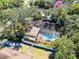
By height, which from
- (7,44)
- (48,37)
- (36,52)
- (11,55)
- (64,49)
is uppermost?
(64,49)

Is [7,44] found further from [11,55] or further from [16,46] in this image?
[11,55]

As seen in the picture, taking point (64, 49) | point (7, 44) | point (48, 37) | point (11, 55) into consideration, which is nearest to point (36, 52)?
point (11, 55)

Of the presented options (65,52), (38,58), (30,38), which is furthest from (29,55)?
(65,52)

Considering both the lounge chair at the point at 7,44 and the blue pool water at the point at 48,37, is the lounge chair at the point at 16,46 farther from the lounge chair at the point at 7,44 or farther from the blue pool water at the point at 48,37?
the blue pool water at the point at 48,37

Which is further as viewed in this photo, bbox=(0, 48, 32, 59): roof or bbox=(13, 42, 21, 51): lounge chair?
bbox=(13, 42, 21, 51): lounge chair

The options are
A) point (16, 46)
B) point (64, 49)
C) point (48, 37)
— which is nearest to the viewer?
point (64, 49)

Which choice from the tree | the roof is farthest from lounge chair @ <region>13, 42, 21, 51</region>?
the tree

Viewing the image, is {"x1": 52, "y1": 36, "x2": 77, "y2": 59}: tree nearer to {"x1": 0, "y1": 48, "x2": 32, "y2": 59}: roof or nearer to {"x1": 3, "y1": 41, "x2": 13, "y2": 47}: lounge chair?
{"x1": 0, "y1": 48, "x2": 32, "y2": 59}: roof

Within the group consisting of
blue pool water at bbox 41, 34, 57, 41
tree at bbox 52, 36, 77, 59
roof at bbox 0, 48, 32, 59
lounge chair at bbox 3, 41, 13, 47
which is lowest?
roof at bbox 0, 48, 32, 59

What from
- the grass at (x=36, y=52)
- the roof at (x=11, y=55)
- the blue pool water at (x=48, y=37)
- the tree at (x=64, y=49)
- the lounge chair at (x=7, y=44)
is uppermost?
the tree at (x=64, y=49)

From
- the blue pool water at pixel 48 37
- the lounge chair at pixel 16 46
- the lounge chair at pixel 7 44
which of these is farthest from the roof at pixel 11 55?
the blue pool water at pixel 48 37

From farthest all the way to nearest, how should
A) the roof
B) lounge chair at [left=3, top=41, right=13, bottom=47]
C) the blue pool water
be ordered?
the blue pool water, lounge chair at [left=3, top=41, right=13, bottom=47], the roof
